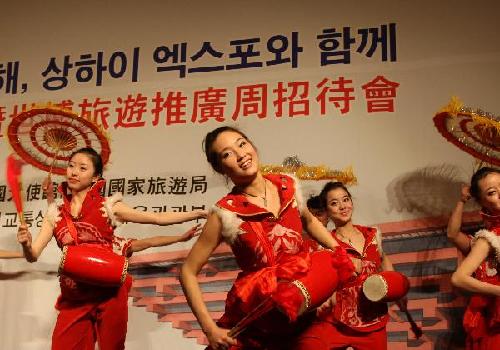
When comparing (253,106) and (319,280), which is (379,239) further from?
(319,280)

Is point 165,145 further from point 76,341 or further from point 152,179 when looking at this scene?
point 76,341

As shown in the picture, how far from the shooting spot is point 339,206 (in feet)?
9.60

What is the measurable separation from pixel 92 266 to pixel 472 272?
1.41m

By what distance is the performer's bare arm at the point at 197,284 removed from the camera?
186 cm

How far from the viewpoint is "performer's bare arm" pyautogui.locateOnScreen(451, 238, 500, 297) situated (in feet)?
7.87

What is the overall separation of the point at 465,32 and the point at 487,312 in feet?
4.55

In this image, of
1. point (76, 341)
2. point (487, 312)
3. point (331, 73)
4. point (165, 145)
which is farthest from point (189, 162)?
point (487, 312)

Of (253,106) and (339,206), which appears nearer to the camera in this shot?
(339,206)

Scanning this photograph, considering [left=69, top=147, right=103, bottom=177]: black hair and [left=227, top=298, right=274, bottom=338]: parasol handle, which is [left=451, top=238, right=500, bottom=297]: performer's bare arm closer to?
[left=227, top=298, right=274, bottom=338]: parasol handle

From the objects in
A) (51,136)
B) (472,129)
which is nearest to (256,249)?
(472,129)

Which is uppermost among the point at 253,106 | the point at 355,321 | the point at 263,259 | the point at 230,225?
the point at 253,106

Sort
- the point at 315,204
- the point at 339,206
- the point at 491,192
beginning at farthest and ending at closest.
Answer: the point at 315,204 → the point at 339,206 → the point at 491,192

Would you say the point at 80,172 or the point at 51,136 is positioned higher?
the point at 51,136

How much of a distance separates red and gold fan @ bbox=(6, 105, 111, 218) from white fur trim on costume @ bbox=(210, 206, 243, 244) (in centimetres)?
108
